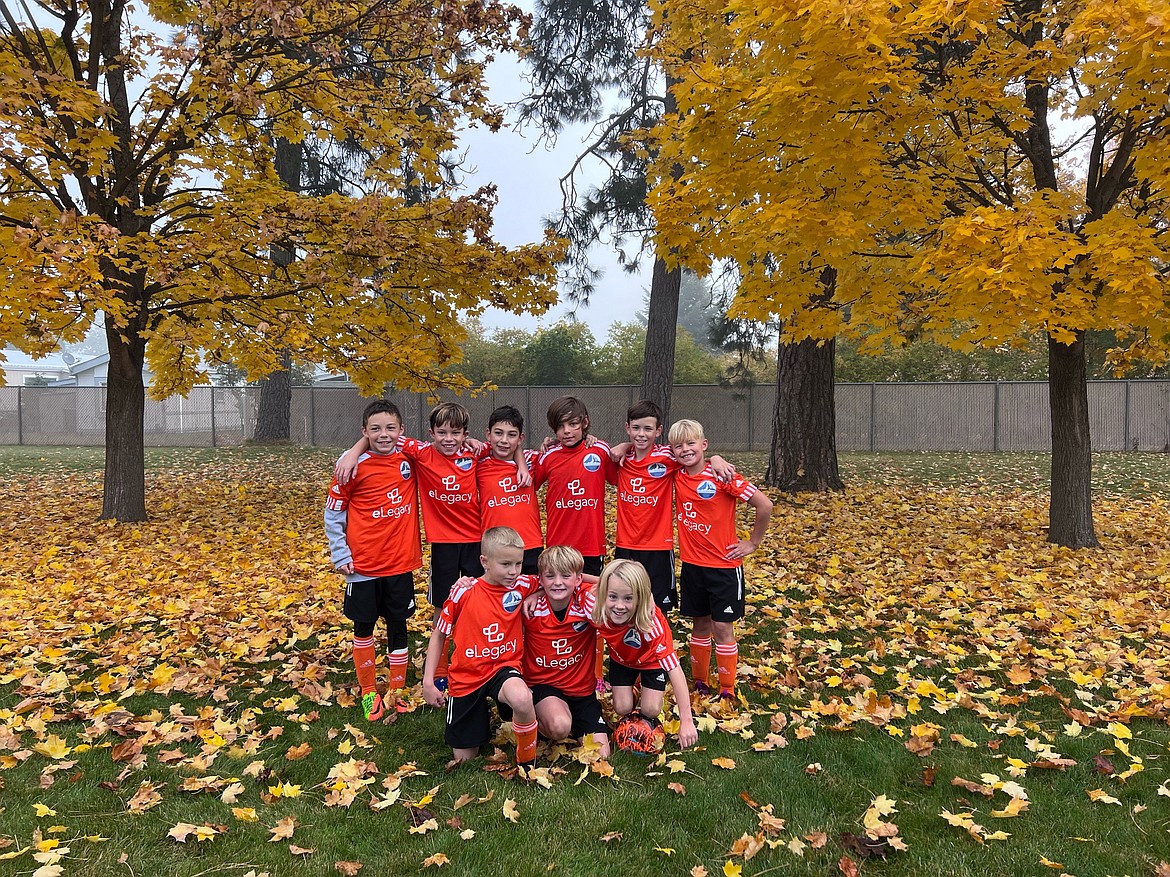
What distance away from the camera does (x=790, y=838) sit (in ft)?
9.00

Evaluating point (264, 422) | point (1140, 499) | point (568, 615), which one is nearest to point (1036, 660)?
point (568, 615)

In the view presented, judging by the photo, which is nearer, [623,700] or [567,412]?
[623,700]

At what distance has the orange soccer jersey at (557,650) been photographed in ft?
11.3

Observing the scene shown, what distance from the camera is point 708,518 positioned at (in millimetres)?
4000

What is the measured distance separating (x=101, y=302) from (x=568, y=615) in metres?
5.79

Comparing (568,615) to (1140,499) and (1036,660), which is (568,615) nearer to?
(1036,660)

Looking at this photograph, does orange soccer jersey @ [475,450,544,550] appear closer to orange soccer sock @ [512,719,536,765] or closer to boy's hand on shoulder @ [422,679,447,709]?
boy's hand on shoulder @ [422,679,447,709]

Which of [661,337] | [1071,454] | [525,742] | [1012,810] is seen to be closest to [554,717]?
[525,742]

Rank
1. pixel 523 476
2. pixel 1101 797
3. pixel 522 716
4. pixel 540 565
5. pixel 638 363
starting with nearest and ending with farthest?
pixel 1101 797 < pixel 522 716 < pixel 540 565 < pixel 523 476 < pixel 638 363

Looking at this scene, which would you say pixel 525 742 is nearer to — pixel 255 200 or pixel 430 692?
pixel 430 692

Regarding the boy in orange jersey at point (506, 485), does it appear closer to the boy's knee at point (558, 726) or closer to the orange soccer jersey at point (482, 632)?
the orange soccer jersey at point (482, 632)

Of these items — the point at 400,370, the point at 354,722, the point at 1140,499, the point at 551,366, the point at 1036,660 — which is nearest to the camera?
the point at 354,722

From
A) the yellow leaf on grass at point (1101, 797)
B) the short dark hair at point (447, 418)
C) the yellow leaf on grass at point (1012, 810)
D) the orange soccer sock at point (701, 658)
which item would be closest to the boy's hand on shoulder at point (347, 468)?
the short dark hair at point (447, 418)

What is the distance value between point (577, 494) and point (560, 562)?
911mm
